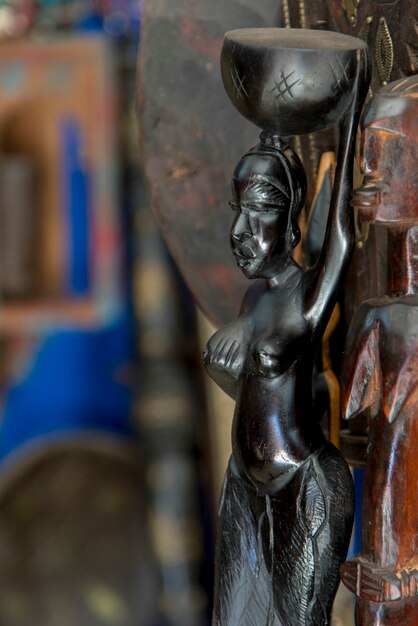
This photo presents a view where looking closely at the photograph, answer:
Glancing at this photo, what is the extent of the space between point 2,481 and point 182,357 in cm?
32

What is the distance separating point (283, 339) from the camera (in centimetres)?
49

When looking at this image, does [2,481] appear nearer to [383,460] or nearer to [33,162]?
[33,162]

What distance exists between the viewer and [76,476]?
5.13 feet

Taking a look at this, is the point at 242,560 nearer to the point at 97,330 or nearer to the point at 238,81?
the point at 238,81

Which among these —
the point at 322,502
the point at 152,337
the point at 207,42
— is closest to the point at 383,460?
the point at 322,502

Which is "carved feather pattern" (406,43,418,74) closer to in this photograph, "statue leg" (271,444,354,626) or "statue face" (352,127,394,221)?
"statue face" (352,127,394,221)

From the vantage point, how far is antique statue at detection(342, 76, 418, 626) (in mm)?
445

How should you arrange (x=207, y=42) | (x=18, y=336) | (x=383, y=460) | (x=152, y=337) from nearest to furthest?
1. (x=383, y=460)
2. (x=207, y=42)
3. (x=152, y=337)
4. (x=18, y=336)

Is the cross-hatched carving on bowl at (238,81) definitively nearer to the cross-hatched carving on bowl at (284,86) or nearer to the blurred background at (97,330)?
the cross-hatched carving on bowl at (284,86)

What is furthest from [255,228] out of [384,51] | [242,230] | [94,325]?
[94,325]

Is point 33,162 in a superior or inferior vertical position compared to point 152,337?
superior

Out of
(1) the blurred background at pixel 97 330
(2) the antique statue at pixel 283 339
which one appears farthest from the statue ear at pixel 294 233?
(1) the blurred background at pixel 97 330

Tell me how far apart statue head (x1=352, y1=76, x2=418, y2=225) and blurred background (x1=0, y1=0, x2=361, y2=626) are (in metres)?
0.96

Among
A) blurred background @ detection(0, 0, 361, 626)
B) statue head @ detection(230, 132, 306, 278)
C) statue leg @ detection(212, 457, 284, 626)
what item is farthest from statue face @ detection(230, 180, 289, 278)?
blurred background @ detection(0, 0, 361, 626)
